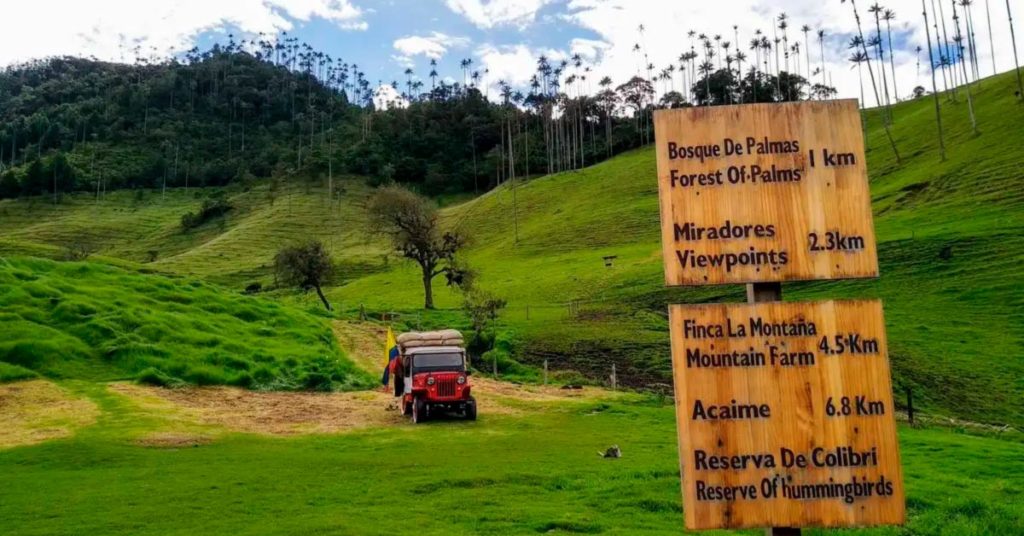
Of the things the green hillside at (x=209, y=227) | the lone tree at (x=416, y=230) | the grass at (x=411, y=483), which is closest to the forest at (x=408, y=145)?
the green hillside at (x=209, y=227)

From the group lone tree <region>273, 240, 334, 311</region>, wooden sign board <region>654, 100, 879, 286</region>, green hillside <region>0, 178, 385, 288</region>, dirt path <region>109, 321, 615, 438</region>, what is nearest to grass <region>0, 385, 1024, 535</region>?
dirt path <region>109, 321, 615, 438</region>

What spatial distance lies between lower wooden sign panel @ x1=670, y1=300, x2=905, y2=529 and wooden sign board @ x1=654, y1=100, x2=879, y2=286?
41 centimetres

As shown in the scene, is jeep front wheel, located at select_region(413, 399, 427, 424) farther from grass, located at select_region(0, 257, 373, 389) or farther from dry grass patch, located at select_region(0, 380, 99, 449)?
dry grass patch, located at select_region(0, 380, 99, 449)

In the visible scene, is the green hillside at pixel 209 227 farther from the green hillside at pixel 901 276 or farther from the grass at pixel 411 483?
the grass at pixel 411 483

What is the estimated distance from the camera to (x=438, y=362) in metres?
28.6

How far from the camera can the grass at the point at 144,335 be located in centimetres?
3372

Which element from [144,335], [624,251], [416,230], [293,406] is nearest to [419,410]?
[293,406]

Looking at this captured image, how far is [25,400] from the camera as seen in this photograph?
2803 cm

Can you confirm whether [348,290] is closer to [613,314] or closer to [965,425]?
[613,314]

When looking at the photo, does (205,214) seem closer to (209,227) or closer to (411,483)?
(209,227)

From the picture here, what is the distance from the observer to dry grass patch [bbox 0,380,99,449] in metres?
23.1

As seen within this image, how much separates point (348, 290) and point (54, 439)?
65486 millimetres

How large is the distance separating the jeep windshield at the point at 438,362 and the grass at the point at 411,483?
3.66 meters

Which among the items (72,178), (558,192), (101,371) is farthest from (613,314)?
(72,178)
